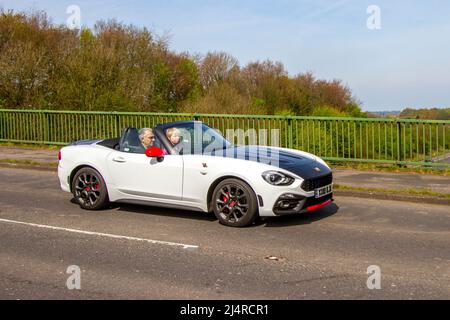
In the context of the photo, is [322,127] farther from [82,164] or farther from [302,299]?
[302,299]

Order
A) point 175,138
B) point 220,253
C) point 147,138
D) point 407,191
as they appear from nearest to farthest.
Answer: point 220,253 < point 175,138 < point 147,138 < point 407,191

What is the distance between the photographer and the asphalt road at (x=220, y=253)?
5422mm

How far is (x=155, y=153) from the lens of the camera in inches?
335

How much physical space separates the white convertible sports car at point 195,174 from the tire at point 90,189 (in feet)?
0.05

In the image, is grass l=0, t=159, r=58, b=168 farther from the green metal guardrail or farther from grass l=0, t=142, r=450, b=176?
grass l=0, t=142, r=450, b=176

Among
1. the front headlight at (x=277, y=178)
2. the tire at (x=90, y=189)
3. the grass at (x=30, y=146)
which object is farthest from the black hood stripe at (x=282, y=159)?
the grass at (x=30, y=146)

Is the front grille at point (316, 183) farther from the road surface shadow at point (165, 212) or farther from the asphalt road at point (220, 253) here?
the road surface shadow at point (165, 212)

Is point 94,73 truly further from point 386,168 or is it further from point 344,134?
point 386,168

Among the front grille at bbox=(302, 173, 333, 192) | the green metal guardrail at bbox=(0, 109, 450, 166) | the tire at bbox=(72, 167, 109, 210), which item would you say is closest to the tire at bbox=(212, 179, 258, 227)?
the front grille at bbox=(302, 173, 333, 192)

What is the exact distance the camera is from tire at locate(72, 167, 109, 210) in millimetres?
9281

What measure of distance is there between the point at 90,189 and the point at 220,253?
3.51 m

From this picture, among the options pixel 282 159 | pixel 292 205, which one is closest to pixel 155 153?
pixel 282 159
